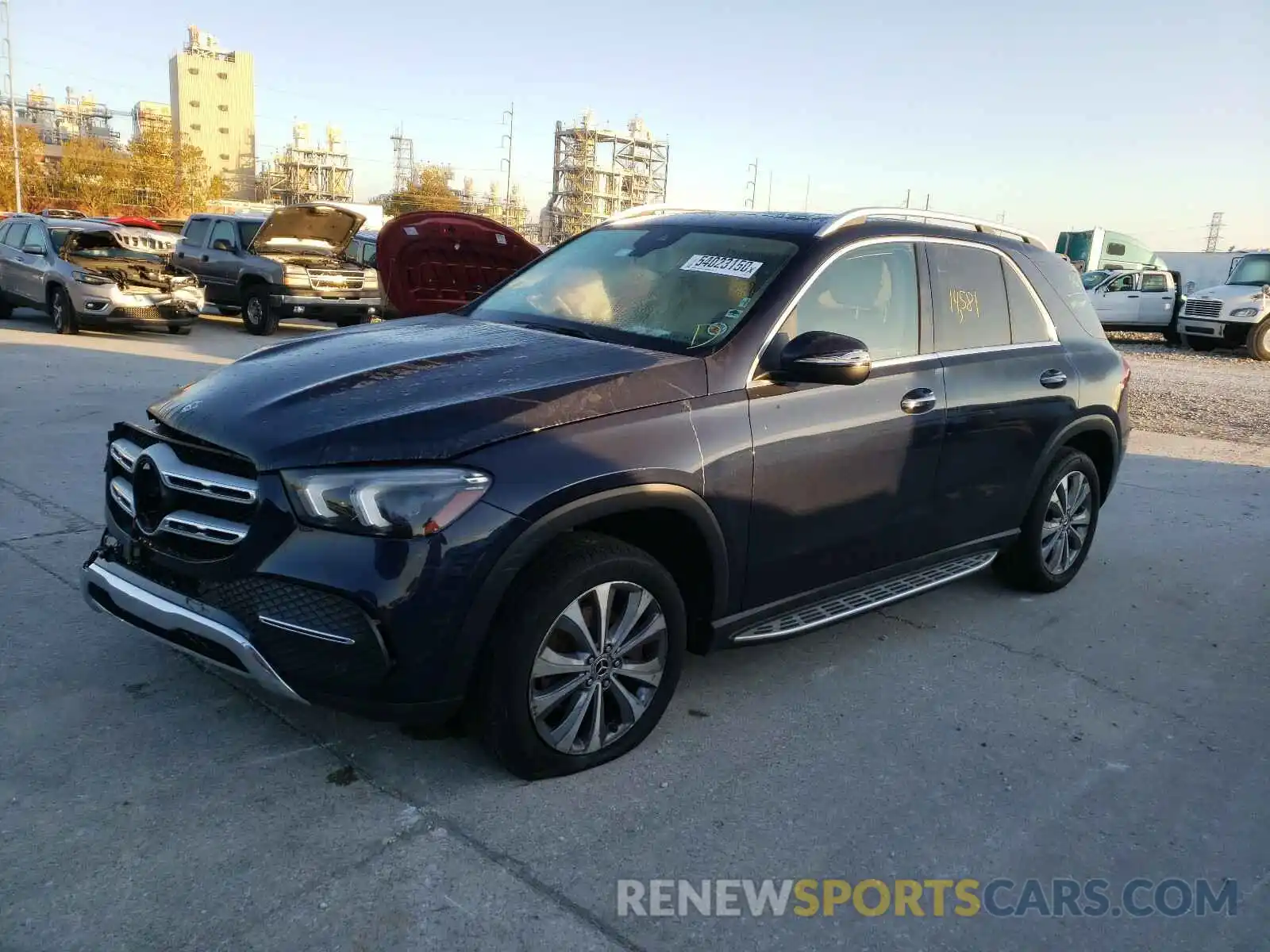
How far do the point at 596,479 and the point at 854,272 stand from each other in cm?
161

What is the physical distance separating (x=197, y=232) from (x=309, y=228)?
3.13 metres

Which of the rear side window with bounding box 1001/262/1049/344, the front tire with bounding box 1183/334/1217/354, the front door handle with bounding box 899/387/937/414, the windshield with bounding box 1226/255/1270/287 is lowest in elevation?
the front tire with bounding box 1183/334/1217/354

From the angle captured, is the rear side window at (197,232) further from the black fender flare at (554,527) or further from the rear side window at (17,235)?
the black fender flare at (554,527)

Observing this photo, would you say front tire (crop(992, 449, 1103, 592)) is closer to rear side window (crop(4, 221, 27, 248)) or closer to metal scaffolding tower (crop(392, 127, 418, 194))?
rear side window (crop(4, 221, 27, 248))

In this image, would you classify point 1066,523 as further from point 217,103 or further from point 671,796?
point 217,103

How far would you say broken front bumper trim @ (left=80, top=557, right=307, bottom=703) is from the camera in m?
2.68

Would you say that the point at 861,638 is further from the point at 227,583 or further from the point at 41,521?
the point at 41,521

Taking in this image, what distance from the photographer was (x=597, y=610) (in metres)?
2.98

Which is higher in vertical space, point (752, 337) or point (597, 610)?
point (752, 337)

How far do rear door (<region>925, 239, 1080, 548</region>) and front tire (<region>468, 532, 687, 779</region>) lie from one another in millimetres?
1652

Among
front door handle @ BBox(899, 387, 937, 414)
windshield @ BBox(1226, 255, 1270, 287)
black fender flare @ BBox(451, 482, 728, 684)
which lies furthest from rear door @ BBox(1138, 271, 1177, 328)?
black fender flare @ BBox(451, 482, 728, 684)

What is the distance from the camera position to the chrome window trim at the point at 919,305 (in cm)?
347

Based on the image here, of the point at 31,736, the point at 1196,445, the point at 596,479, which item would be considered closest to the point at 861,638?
the point at 596,479

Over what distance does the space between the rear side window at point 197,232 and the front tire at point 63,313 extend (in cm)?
277
